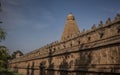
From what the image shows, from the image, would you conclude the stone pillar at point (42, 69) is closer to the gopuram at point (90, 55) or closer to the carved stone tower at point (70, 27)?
the gopuram at point (90, 55)

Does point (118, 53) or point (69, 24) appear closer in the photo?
point (118, 53)

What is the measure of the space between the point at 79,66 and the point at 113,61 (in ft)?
13.7

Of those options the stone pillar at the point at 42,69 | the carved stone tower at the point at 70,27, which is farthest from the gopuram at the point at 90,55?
the carved stone tower at the point at 70,27

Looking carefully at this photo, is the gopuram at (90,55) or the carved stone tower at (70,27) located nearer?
the gopuram at (90,55)

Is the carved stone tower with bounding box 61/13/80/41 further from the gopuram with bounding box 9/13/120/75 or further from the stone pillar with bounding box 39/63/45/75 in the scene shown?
the stone pillar with bounding box 39/63/45/75

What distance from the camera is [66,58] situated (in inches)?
748

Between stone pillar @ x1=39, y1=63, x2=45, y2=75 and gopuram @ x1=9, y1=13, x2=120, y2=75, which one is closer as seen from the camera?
gopuram @ x1=9, y1=13, x2=120, y2=75

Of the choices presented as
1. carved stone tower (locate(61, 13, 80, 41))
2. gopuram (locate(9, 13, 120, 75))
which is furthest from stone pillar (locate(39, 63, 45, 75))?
carved stone tower (locate(61, 13, 80, 41))

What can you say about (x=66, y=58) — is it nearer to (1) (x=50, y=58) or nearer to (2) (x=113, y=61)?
(1) (x=50, y=58)

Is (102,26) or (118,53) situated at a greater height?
(102,26)

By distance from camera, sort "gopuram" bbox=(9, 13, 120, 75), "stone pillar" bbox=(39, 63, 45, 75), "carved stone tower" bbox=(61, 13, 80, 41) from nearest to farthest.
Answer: "gopuram" bbox=(9, 13, 120, 75)
"stone pillar" bbox=(39, 63, 45, 75)
"carved stone tower" bbox=(61, 13, 80, 41)

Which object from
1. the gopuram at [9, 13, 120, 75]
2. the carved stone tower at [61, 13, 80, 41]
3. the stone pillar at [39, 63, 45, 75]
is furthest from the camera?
the carved stone tower at [61, 13, 80, 41]

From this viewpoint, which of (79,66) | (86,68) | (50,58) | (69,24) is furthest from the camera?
(69,24)

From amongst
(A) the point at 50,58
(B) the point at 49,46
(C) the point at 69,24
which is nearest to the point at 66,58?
(A) the point at 50,58
